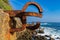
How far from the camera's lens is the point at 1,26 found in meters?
2.32

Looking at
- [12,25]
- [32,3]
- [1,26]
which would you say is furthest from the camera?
[12,25]

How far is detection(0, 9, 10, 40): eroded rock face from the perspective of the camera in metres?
2.34

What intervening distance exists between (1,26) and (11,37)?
0.34 metres

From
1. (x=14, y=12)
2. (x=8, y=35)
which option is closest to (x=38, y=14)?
(x=14, y=12)

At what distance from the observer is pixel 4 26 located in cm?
238

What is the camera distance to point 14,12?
99.7 inches

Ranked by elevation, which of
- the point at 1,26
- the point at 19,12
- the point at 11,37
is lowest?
the point at 11,37

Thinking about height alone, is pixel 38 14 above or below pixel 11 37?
above

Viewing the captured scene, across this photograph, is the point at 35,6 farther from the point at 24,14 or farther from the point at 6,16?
the point at 6,16

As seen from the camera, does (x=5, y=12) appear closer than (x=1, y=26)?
No

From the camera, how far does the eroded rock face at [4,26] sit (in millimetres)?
2338

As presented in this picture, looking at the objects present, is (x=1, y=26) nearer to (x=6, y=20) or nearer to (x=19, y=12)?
(x=6, y=20)

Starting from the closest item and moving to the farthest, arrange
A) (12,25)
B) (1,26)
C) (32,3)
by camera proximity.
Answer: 1. (1,26)
2. (32,3)
3. (12,25)

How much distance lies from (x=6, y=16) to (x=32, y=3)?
14.8 inches
